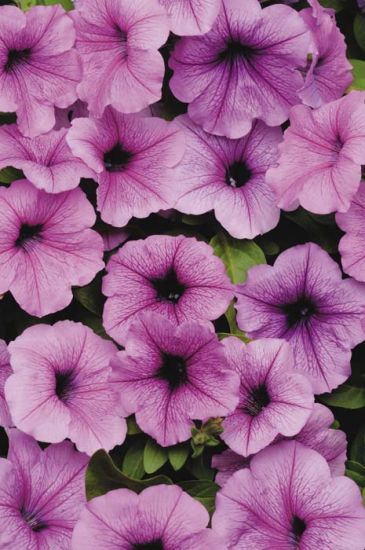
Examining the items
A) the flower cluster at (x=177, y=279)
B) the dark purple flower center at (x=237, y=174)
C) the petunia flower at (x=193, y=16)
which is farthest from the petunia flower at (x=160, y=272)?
the petunia flower at (x=193, y=16)

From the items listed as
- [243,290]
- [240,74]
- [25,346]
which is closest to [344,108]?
[240,74]

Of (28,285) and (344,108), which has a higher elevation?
(344,108)

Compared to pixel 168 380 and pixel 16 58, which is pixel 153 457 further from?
pixel 16 58

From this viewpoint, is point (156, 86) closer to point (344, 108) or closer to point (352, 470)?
point (344, 108)

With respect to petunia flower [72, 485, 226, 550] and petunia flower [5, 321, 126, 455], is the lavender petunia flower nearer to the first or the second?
petunia flower [72, 485, 226, 550]

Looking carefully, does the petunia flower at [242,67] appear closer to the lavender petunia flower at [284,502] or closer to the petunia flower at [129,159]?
the petunia flower at [129,159]

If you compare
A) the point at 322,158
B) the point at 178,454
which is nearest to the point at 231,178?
the point at 322,158
